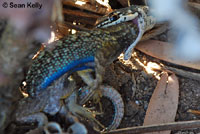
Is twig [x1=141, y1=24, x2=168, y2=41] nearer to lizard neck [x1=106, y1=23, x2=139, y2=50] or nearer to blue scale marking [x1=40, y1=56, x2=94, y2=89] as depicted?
lizard neck [x1=106, y1=23, x2=139, y2=50]

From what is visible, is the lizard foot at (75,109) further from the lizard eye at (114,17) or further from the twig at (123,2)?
the twig at (123,2)

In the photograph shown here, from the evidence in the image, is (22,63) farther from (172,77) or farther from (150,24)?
(172,77)

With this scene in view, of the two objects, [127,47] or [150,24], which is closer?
[127,47]

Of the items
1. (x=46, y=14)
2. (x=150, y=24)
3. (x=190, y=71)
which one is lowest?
(x=190, y=71)

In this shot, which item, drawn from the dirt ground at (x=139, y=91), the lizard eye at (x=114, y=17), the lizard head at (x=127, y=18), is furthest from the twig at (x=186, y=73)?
the lizard eye at (x=114, y=17)

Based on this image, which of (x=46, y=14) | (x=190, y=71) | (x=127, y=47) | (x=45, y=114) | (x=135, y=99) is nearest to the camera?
(x=46, y=14)

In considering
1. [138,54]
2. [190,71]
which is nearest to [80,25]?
[138,54]

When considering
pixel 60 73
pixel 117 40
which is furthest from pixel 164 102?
pixel 60 73
